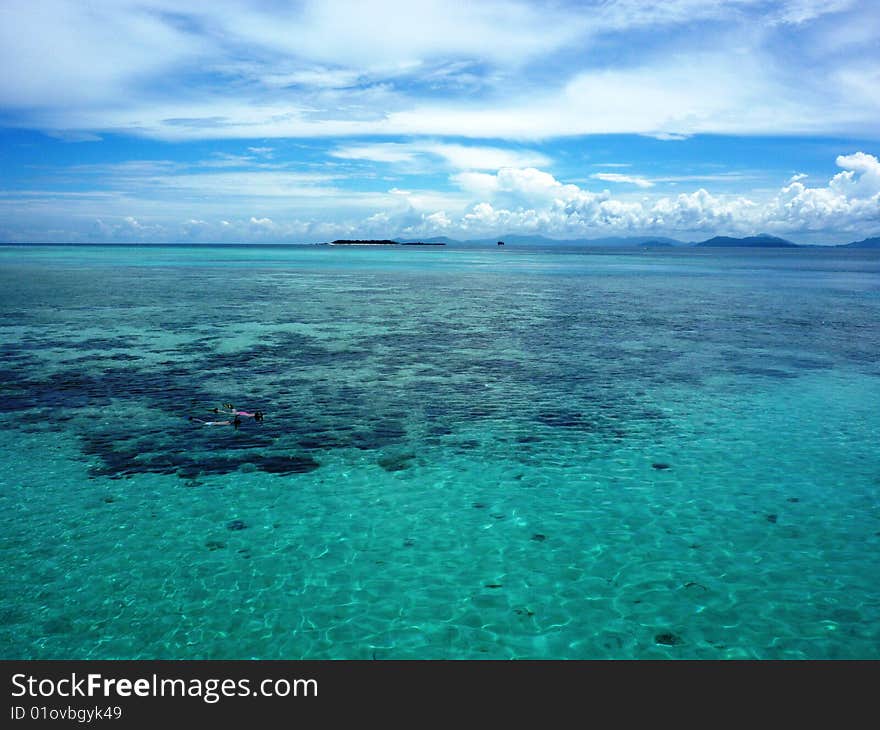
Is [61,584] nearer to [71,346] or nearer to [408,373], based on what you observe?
[408,373]

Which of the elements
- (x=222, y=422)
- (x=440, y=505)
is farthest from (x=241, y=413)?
(x=440, y=505)

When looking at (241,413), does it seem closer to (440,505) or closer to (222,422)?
(222,422)

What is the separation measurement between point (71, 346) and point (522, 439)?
100ft

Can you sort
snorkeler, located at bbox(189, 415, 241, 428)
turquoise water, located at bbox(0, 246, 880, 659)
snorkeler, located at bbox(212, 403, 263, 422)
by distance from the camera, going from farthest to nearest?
snorkeler, located at bbox(212, 403, 263, 422)
snorkeler, located at bbox(189, 415, 241, 428)
turquoise water, located at bbox(0, 246, 880, 659)

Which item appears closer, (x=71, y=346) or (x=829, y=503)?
(x=829, y=503)

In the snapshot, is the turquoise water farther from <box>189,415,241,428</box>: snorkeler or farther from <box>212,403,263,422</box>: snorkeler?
<box>212,403,263,422</box>: snorkeler

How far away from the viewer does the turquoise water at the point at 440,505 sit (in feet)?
41.2

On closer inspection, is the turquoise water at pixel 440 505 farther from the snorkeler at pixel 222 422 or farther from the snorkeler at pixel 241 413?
the snorkeler at pixel 241 413

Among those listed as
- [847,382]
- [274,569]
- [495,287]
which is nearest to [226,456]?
[274,569]

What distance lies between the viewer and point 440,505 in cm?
1784

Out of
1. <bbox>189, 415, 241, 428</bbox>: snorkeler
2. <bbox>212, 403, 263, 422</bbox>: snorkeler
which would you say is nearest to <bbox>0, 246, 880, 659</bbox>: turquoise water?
<bbox>189, 415, 241, 428</bbox>: snorkeler

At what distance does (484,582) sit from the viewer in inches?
558

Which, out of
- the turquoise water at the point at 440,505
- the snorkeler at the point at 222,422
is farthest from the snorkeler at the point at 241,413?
the turquoise water at the point at 440,505

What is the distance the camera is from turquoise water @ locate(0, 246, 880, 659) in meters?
12.6
